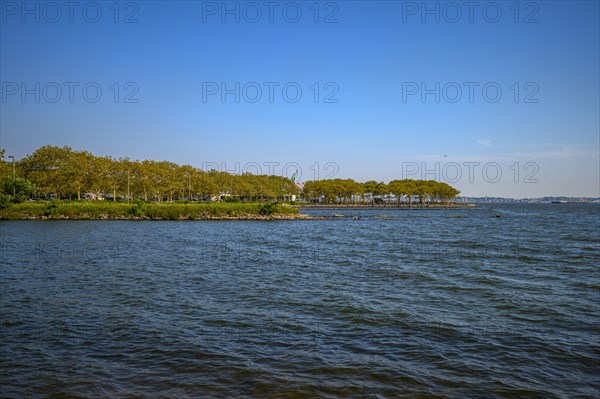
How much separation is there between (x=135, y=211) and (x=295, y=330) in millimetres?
72511

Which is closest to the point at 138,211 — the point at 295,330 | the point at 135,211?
the point at 135,211

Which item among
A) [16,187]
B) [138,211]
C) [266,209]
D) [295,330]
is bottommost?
[295,330]

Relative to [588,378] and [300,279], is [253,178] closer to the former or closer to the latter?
[300,279]

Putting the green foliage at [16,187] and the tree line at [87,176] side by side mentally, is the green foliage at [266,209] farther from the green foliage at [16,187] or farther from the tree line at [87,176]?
the green foliage at [16,187]

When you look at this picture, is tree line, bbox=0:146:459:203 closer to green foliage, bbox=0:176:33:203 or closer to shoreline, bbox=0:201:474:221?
green foliage, bbox=0:176:33:203

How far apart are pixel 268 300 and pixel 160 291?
4.76 metres

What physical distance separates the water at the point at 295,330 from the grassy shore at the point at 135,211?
5398 centimetres

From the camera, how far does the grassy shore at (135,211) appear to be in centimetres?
7300

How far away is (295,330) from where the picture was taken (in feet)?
42.0

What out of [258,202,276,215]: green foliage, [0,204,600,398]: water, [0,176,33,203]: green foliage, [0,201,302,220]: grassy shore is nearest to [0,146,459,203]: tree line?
[0,176,33,203]: green foliage

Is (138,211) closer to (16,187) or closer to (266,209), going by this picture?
(16,187)

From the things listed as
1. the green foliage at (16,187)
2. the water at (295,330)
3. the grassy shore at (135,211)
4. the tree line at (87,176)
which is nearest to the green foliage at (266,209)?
the grassy shore at (135,211)

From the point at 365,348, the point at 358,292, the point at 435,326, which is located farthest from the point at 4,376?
the point at 358,292

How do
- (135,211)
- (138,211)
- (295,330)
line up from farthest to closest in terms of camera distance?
1. (135,211)
2. (138,211)
3. (295,330)
